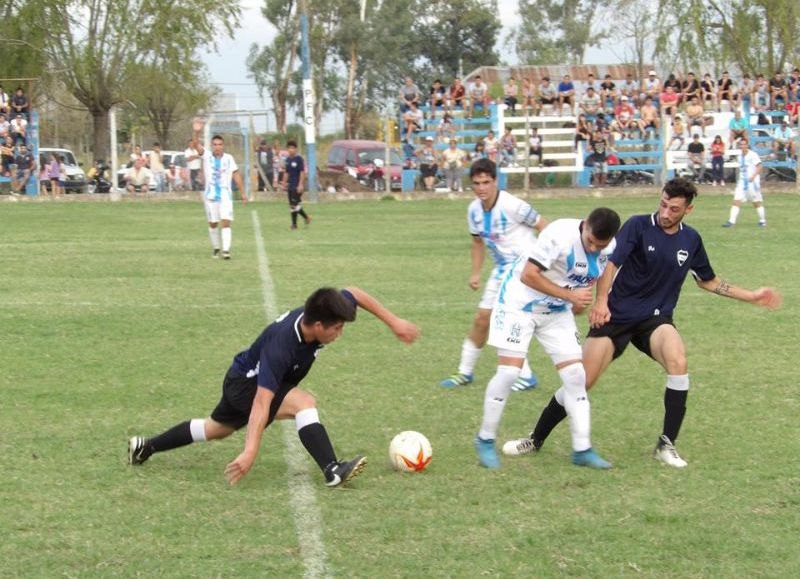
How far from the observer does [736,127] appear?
33.8 meters

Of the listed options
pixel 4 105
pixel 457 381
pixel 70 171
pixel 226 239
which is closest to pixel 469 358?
pixel 457 381

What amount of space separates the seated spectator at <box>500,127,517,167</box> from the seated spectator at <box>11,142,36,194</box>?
13.4 meters

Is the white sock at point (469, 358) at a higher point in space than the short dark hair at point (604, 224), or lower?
lower

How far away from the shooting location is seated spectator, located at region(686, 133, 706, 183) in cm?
3338

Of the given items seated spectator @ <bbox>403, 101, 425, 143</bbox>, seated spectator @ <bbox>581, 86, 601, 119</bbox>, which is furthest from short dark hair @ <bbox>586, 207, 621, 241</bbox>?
Answer: seated spectator @ <bbox>581, 86, 601, 119</bbox>

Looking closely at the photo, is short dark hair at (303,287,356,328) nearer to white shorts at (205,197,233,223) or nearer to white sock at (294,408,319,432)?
white sock at (294,408,319,432)

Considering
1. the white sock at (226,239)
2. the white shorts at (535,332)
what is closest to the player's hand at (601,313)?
the white shorts at (535,332)

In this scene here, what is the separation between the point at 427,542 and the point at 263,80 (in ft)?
201

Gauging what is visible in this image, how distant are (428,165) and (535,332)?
27.7m

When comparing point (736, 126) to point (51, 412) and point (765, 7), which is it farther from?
point (51, 412)

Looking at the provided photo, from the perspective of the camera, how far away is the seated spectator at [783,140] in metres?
34.2

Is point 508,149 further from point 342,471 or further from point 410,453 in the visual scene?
point 342,471

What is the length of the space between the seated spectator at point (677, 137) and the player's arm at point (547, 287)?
93.3 ft

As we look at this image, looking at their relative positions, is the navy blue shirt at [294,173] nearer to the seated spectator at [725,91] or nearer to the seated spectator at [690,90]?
the seated spectator at [690,90]
